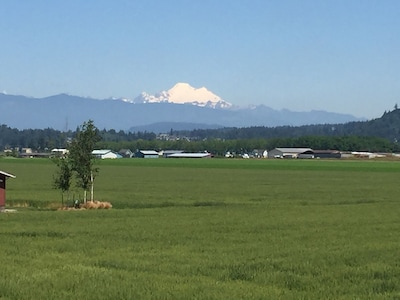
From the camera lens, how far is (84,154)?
49281 millimetres

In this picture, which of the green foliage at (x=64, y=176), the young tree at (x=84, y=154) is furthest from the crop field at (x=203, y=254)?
the young tree at (x=84, y=154)

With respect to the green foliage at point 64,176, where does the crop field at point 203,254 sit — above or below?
below

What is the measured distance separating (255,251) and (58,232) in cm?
896

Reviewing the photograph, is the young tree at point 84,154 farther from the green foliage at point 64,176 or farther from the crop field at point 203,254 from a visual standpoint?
the crop field at point 203,254

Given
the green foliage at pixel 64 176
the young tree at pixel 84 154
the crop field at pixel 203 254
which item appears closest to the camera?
the crop field at pixel 203 254

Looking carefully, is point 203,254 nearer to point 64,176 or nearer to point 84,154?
point 64,176

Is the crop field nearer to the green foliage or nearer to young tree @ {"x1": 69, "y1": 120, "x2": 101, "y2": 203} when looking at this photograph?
the green foliage

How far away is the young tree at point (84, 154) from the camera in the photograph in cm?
4872

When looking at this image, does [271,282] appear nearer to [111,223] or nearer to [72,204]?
[111,223]

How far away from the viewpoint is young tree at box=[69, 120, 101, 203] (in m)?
48.7

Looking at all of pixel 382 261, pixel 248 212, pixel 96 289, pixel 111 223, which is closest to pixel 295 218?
pixel 248 212

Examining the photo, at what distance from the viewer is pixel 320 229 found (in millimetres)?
28312

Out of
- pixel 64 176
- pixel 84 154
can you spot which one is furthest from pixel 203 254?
pixel 84 154

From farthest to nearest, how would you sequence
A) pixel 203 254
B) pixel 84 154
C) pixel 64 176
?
pixel 84 154, pixel 64 176, pixel 203 254
